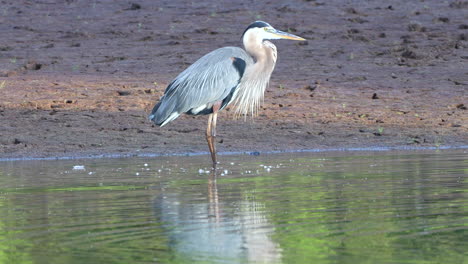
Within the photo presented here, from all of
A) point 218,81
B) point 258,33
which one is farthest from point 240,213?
point 258,33

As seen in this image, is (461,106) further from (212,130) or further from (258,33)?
(212,130)

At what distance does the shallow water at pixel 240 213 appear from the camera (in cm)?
412

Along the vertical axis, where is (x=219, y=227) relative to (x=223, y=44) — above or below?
below

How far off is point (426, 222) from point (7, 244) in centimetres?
213

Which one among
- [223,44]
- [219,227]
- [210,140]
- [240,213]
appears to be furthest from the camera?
[223,44]

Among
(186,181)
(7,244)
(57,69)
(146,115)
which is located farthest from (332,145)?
(7,244)

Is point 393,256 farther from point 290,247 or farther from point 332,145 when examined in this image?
point 332,145

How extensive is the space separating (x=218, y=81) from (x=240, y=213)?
5.68 meters

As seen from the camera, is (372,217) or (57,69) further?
A: (57,69)

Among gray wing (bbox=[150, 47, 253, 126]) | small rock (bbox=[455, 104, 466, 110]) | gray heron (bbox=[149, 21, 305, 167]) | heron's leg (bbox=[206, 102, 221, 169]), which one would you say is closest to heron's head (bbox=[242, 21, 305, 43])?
gray heron (bbox=[149, 21, 305, 167])

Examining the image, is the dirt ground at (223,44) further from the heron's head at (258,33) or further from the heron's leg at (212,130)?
the heron's head at (258,33)

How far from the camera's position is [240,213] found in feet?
18.2

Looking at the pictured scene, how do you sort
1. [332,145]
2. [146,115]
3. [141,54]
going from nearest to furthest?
[332,145] → [146,115] → [141,54]

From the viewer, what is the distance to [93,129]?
1312cm
